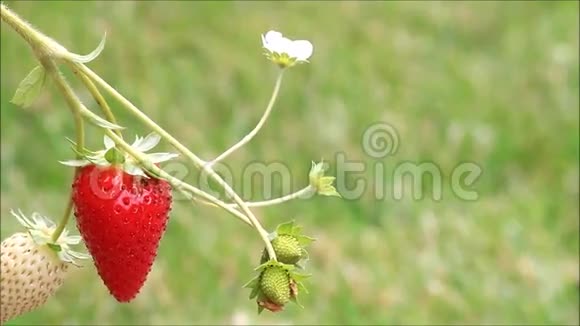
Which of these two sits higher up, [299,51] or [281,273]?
[299,51]

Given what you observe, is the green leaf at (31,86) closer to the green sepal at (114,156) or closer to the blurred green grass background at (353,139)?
the green sepal at (114,156)

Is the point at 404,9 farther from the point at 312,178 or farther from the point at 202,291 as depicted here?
the point at 312,178

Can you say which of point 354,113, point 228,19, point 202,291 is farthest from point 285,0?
point 202,291

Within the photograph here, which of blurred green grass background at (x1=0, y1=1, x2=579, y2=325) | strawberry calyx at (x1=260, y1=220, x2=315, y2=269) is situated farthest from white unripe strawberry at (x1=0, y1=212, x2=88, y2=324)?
blurred green grass background at (x1=0, y1=1, x2=579, y2=325)

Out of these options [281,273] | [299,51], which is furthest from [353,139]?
[281,273]

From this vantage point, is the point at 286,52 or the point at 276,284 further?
the point at 286,52

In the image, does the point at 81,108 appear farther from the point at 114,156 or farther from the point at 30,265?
the point at 30,265
